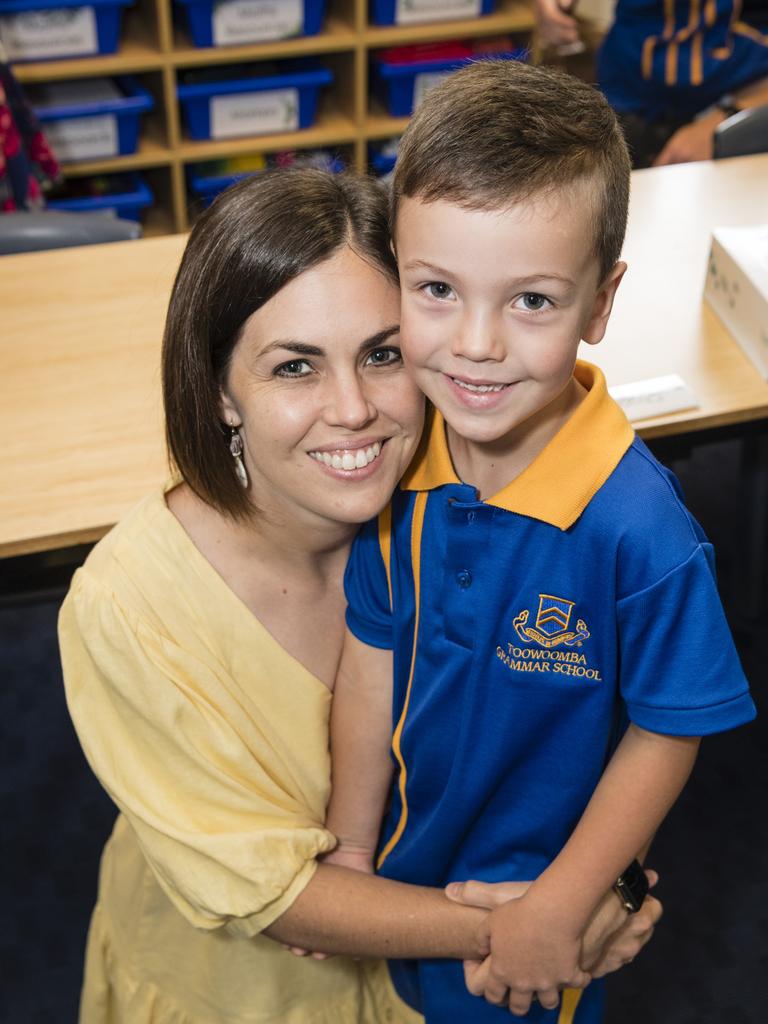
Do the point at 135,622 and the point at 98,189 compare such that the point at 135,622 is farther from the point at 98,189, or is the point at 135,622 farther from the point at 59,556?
the point at 98,189

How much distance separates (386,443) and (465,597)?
0.54 ft

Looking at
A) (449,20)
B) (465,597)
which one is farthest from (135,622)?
(449,20)

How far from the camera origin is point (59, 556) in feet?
5.61

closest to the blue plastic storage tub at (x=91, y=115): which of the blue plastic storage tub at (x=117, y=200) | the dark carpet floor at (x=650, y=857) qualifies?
the blue plastic storage tub at (x=117, y=200)

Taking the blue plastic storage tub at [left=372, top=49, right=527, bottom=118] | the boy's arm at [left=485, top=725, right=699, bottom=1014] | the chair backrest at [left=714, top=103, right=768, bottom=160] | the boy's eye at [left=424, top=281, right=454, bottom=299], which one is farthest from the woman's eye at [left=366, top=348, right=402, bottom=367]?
the blue plastic storage tub at [left=372, top=49, right=527, bottom=118]

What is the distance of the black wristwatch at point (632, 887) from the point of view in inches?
49.1

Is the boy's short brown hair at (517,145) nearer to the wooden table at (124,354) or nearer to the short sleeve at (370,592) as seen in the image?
the short sleeve at (370,592)

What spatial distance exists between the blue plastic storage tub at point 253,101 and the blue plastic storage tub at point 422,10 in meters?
0.23

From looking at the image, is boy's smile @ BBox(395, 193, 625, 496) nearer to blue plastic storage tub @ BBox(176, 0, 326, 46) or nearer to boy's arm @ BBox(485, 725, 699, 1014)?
boy's arm @ BBox(485, 725, 699, 1014)

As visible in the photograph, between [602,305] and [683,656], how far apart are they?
1.00ft

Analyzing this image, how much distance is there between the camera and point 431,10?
373cm

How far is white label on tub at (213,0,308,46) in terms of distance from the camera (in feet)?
11.6

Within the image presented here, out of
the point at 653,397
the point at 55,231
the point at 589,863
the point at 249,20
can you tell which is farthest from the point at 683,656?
the point at 249,20

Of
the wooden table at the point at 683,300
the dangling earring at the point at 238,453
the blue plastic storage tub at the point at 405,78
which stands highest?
the dangling earring at the point at 238,453
